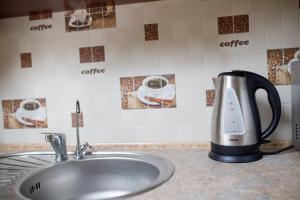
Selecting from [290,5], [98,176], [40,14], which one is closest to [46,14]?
[40,14]

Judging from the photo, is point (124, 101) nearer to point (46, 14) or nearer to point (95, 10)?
point (95, 10)

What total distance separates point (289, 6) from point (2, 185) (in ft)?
3.63

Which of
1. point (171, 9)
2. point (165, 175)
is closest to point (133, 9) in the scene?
point (171, 9)

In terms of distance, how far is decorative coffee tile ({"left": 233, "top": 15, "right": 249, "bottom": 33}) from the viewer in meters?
1.10

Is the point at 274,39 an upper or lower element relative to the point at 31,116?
upper

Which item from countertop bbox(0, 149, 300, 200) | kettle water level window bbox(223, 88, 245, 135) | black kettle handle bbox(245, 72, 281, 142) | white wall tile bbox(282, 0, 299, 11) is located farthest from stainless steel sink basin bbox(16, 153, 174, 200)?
white wall tile bbox(282, 0, 299, 11)

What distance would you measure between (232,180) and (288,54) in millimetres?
548

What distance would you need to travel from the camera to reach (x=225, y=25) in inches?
43.8

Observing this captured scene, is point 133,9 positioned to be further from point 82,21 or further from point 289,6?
point 289,6

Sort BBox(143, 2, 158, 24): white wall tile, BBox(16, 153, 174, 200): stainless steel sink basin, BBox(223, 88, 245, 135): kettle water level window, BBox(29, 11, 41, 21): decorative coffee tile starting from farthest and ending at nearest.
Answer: BBox(29, 11, 41, 21): decorative coffee tile < BBox(143, 2, 158, 24): white wall tile < BBox(16, 153, 174, 200): stainless steel sink basin < BBox(223, 88, 245, 135): kettle water level window

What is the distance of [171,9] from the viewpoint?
1153 millimetres

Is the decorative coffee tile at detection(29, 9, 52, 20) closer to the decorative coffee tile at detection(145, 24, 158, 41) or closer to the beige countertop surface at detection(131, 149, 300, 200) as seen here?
the decorative coffee tile at detection(145, 24, 158, 41)

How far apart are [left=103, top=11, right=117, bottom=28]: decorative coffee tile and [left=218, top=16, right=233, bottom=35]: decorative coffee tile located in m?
0.41

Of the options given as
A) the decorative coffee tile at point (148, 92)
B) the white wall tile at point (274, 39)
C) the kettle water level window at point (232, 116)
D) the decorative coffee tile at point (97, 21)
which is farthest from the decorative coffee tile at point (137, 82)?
the white wall tile at point (274, 39)
